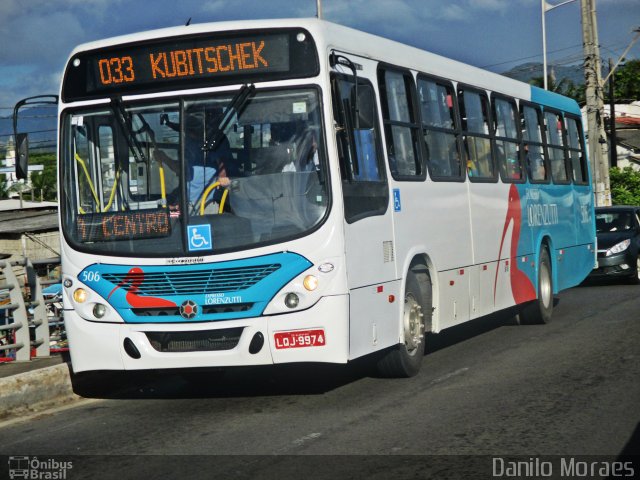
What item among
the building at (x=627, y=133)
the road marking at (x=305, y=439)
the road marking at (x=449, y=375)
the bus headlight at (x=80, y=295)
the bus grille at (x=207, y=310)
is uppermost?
the building at (x=627, y=133)

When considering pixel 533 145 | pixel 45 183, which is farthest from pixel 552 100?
pixel 45 183

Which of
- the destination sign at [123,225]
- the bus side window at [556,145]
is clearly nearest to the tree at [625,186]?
the bus side window at [556,145]

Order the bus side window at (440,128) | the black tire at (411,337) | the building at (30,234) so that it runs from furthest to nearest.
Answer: the building at (30,234) < the bus side window at (440,128) < the black tire at (411,337)

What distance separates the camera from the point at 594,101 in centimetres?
3409

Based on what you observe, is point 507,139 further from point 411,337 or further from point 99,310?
point 99,310

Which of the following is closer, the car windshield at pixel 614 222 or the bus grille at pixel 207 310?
the bus grille at pixel 207 310

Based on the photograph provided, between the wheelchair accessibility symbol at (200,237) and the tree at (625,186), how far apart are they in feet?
133

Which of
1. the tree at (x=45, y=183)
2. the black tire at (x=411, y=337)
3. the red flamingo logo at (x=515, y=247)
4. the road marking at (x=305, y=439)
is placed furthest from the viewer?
the tree at (x=45, y=183)

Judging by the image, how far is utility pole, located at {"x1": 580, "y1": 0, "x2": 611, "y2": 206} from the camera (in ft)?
111

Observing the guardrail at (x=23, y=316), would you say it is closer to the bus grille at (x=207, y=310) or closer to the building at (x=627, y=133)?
the bus grille at (x=207, y=310)

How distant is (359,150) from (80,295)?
277cm

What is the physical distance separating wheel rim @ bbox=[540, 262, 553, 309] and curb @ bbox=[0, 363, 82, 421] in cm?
763

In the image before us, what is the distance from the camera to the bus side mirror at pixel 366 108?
32.6 ft

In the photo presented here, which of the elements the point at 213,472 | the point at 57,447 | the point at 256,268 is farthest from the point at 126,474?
the point at 256,268
